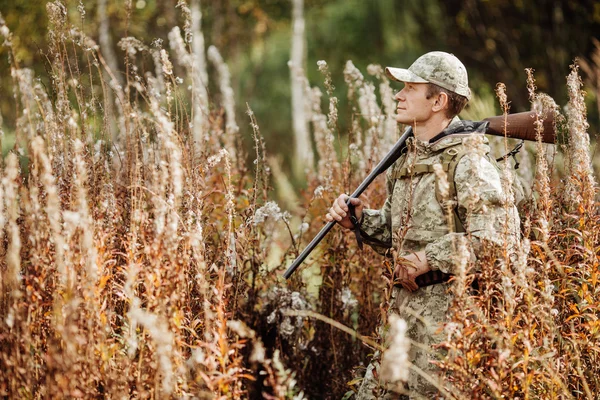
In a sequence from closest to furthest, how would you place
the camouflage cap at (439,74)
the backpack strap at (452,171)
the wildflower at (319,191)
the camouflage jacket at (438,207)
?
the camouflage jacket at (438,207) < the backpack strap at (452,171) < the camouflage cap at (439,74) < the wildflower at (319,191)

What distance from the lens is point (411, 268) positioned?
2678 millimetres

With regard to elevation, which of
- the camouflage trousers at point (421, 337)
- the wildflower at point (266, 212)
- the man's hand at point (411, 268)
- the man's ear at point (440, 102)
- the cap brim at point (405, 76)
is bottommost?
the camouflage trousers at point (421, 337)

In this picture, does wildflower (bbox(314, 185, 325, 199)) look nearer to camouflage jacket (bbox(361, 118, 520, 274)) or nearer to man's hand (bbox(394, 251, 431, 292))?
camouflage jacket (bbox(361, 118, 520, 274))

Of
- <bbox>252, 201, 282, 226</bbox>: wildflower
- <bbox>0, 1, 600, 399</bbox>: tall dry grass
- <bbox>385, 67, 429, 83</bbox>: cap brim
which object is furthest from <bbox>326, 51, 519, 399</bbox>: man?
<bbox>252, 201, 282, 226</bbox>: wildflower

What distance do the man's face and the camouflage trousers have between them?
2.57ft

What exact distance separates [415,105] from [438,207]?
514 mm

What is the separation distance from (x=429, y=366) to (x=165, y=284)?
3.93 feet

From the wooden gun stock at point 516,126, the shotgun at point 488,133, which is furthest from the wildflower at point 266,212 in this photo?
the wooden gun stock at point 516,126

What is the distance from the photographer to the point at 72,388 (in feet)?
6.54

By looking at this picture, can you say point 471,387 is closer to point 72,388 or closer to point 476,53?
point 72,388

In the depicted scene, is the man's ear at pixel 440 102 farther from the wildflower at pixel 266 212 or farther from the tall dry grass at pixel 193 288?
the wildflower at pixel 266 212

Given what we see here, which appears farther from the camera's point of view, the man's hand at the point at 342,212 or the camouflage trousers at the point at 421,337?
the man's hand at the point at 342,212

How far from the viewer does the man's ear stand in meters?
2.91

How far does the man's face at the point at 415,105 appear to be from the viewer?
9.63 feet
